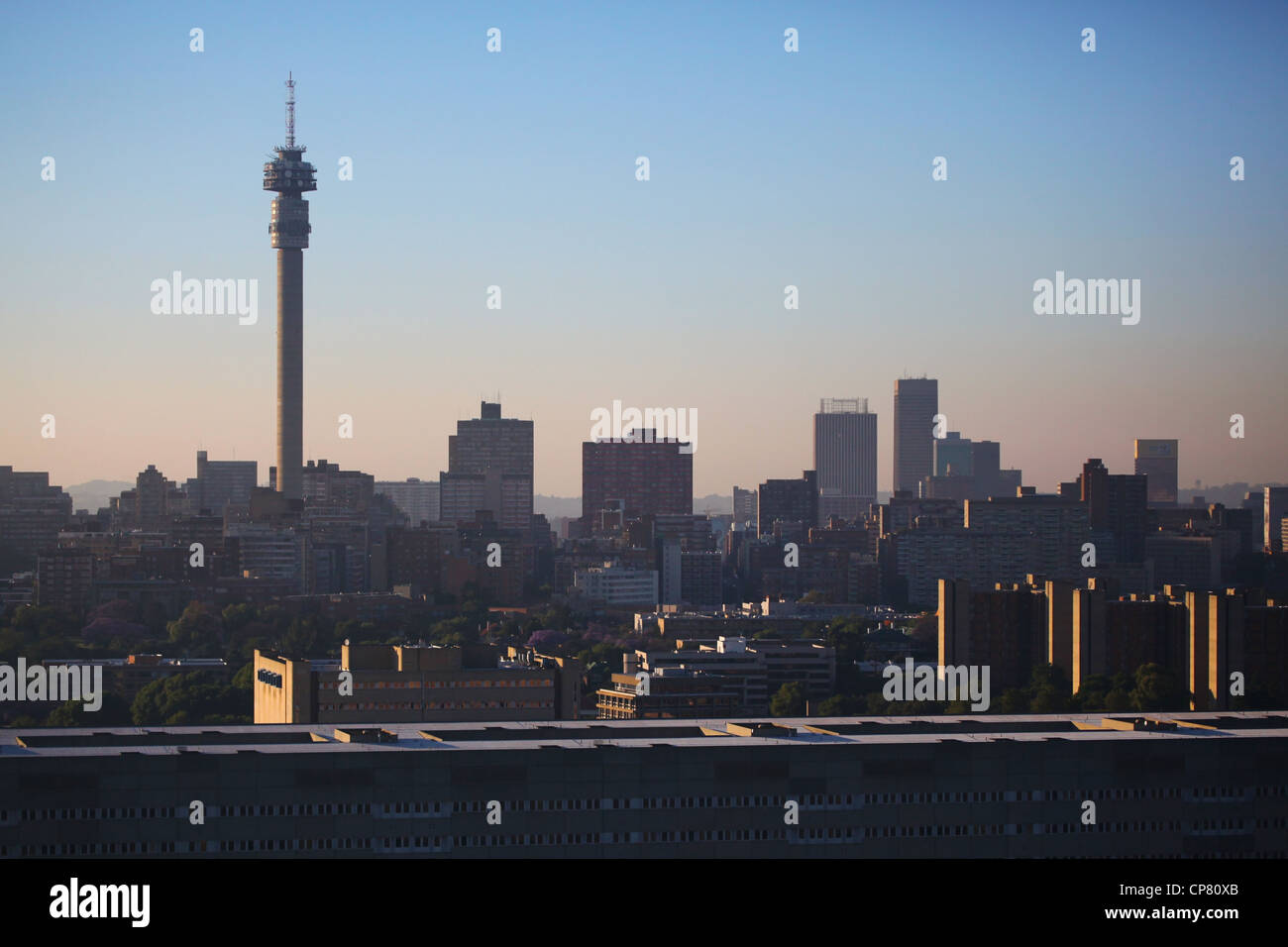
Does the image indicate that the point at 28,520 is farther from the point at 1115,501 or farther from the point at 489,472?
the point at 1115,501

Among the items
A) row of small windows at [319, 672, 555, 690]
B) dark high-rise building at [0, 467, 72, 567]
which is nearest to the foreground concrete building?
row of small windows at [319, 672, 555, 690]

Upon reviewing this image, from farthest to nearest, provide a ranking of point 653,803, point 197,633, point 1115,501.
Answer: point 1115,501, point 197,633, point 653,803

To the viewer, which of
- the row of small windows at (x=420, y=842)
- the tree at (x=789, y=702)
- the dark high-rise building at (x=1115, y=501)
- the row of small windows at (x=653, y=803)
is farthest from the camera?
the dark high-rise building at (x=1115, y=501)

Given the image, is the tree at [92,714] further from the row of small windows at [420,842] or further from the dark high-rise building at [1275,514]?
the dark high-rise building at [1275,514]

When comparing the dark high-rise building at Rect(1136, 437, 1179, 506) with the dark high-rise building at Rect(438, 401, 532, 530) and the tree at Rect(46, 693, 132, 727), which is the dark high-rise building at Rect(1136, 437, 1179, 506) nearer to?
the dark high-rise building at Rect(438, 401, 532, 530)

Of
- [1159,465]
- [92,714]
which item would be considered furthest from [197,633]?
[1159,465]

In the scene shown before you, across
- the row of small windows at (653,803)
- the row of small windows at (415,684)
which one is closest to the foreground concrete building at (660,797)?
the row of small windows at (653,803)

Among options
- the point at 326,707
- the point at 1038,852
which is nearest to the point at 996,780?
the point at 1038,852
